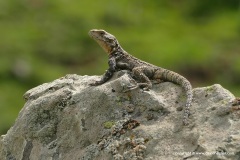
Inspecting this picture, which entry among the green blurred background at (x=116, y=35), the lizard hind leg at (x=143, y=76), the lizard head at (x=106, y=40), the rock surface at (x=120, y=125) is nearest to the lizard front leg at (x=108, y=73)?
the rock surface at (x=120, y=125)

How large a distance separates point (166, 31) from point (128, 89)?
2849 cm

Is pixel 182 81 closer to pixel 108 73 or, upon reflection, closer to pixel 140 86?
pixel 140 86

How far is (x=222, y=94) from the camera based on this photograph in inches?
404

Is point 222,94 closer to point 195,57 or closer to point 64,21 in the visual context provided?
point 195,57

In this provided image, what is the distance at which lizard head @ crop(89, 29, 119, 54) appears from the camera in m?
13.6

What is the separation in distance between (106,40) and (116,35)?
2379 centimetres

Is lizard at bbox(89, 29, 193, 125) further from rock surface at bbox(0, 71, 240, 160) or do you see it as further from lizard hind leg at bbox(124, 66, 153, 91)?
rock surface at bbox(0, 71, 240, 160)

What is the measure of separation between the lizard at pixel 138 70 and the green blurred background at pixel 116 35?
581 inches

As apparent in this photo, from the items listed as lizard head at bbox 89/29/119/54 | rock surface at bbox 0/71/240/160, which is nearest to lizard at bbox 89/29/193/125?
lizard head at bbox 89/29/119/54

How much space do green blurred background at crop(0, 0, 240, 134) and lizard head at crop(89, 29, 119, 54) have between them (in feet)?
47.9

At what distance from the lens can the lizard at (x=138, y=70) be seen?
35.2 feet

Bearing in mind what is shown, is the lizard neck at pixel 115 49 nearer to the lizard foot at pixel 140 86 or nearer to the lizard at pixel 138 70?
the lizard at pixel 138 70

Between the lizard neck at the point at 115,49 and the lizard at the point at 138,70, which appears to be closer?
the lizard at the point at 138,70

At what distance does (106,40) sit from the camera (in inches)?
539
